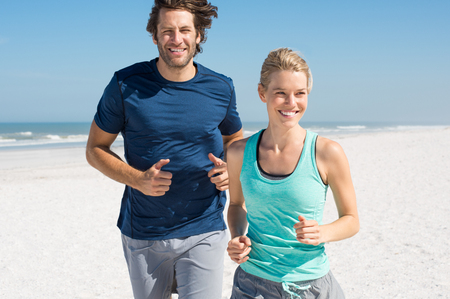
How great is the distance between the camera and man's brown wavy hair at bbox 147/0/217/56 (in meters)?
2.27

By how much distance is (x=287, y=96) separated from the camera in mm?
1761

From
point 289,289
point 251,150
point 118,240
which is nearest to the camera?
point 289,289

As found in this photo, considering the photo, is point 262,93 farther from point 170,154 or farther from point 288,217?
point 170,154

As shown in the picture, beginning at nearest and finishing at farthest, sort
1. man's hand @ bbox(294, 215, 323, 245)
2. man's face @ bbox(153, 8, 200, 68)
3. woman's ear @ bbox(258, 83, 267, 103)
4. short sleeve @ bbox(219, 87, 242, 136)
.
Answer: man's hand @ bbox(294, 215, 323, 245) < woman's ear @ bbox(258, 83, 267, 103) < man's face @ bbox(153, 8, 200, 68) < short sleeve @ bbox(219, 87, 242, 136)

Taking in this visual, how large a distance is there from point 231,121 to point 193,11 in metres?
0.80

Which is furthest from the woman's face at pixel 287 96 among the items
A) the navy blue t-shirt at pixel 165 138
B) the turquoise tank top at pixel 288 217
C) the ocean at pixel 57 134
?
the ocean at pixel 57 134

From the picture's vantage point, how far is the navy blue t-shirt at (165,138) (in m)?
2.30

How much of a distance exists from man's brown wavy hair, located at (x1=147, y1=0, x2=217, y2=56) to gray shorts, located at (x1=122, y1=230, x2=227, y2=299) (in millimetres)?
1378

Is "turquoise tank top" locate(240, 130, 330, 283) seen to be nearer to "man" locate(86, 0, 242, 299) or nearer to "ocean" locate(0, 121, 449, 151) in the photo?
"man" locate(86, 0, 242, 299)

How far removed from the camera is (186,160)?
234 centimetres

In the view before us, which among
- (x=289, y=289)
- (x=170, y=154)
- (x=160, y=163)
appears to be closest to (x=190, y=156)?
(x=170, y=154)

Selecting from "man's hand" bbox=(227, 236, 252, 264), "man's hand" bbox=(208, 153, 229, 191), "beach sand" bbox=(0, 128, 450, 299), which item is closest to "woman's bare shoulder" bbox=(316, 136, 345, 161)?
"man's hand" bbox=(227, 236, 252, 264)

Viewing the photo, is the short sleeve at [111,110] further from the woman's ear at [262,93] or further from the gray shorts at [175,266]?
the woman's ear at [262,93]

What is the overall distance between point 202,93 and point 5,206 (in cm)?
790
